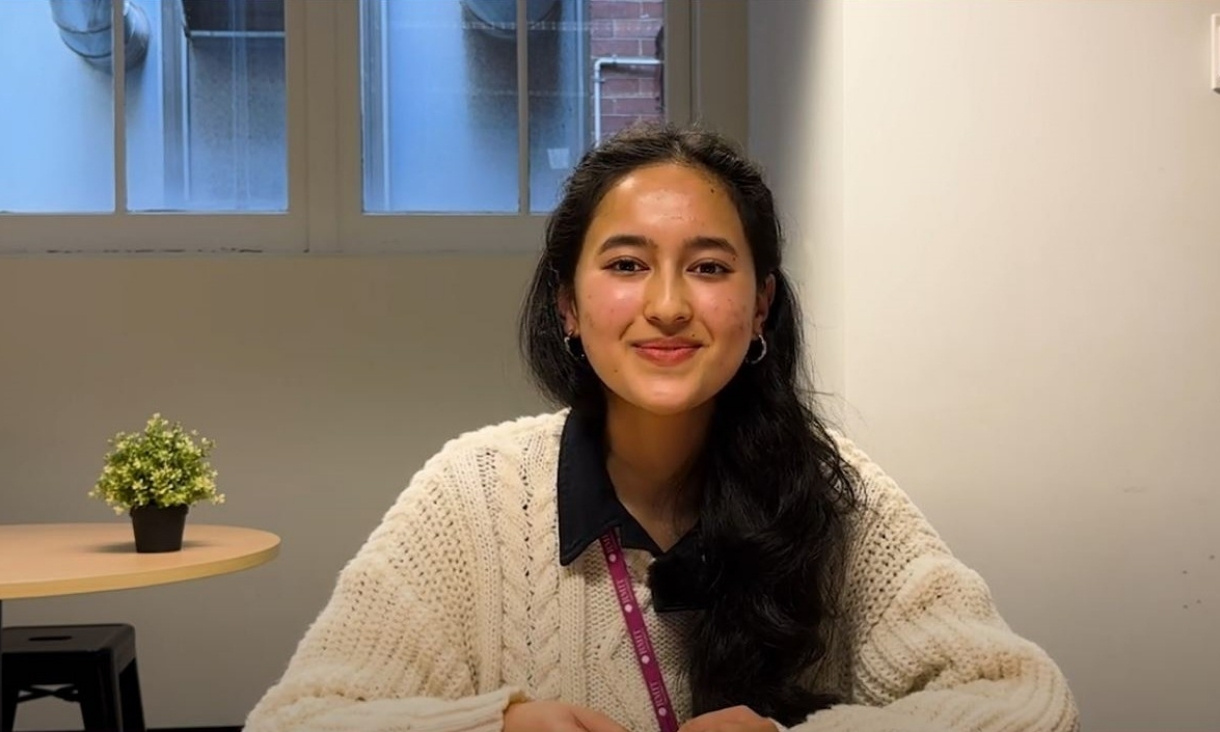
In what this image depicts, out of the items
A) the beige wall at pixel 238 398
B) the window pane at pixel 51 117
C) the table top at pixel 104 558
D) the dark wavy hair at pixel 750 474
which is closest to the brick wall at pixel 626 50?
the beige wall at pixel 238 398

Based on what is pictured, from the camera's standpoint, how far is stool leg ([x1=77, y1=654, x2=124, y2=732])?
251 centimetres

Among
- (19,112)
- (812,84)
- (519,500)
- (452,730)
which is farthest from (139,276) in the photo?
(452,730)

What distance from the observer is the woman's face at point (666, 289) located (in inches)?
50.4

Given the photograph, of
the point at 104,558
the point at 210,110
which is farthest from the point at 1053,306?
the point at 210,110

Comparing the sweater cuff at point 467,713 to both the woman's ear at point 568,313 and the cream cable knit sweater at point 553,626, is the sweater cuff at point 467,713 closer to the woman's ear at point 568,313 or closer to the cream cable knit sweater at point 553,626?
the cream cable knit sweater at point 553,626

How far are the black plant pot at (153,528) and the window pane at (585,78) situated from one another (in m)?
1.46

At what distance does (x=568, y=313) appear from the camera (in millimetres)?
1408

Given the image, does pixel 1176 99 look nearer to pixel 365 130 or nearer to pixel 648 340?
pixel 648 340

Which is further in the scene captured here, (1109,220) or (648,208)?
(1109,220)

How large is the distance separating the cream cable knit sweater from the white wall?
708 mm

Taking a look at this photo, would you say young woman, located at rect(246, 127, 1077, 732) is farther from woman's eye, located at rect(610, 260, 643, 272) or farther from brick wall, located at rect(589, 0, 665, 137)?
brick wall, located at rect(589, 0, 665, 137)

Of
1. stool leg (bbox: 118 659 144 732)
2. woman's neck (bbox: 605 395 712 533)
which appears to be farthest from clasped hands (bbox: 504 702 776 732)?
stool leg (bbox: 118 659 144 732)

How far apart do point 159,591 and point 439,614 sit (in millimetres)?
2275

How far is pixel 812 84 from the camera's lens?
2393mm
